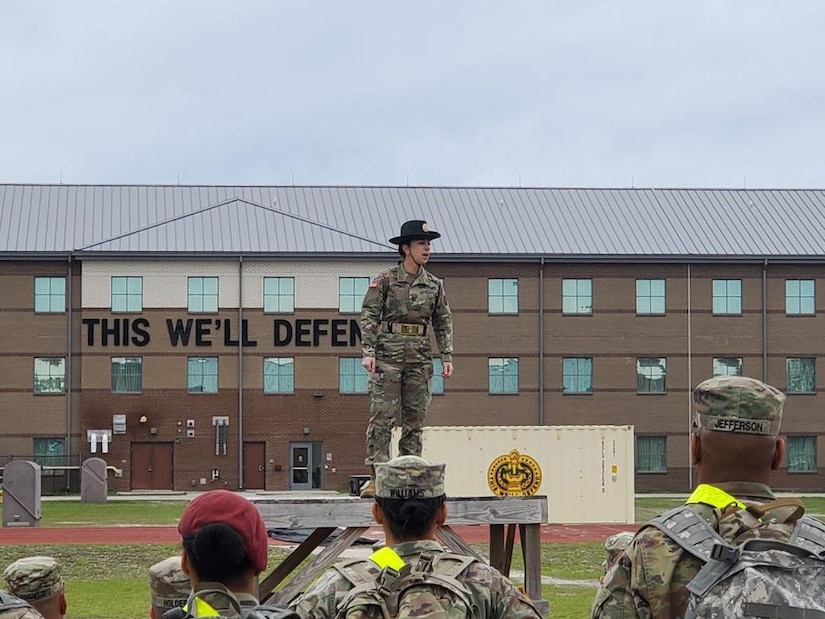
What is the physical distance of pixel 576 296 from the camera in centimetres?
5925

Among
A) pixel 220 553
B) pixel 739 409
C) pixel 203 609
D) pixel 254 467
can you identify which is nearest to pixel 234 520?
pixel 220 553

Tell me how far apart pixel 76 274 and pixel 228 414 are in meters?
8.59

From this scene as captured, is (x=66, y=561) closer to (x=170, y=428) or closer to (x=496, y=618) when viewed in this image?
(x=496, y=618)

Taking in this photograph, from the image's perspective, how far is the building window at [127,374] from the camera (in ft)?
186

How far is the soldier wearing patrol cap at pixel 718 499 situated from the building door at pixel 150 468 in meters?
53.2

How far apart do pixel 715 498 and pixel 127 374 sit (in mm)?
53686

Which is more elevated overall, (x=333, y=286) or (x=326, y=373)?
(x=333, y=286)

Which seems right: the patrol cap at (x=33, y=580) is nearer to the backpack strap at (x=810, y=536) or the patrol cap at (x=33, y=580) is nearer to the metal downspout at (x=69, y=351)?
the backpack strap at (x=810, y=536)

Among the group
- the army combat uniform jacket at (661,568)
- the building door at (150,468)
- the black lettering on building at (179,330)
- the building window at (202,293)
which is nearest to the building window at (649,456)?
the building window at (202,293)

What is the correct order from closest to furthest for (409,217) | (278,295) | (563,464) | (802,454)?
1. (563,464)
2. (278,295)
3. (802,454)
4. (409,217)

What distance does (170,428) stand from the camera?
56.8 m

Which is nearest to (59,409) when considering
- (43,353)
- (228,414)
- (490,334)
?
(43,353)

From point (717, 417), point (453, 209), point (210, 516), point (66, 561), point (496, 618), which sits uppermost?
point (453, 209)

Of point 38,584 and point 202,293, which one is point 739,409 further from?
point 202,293
